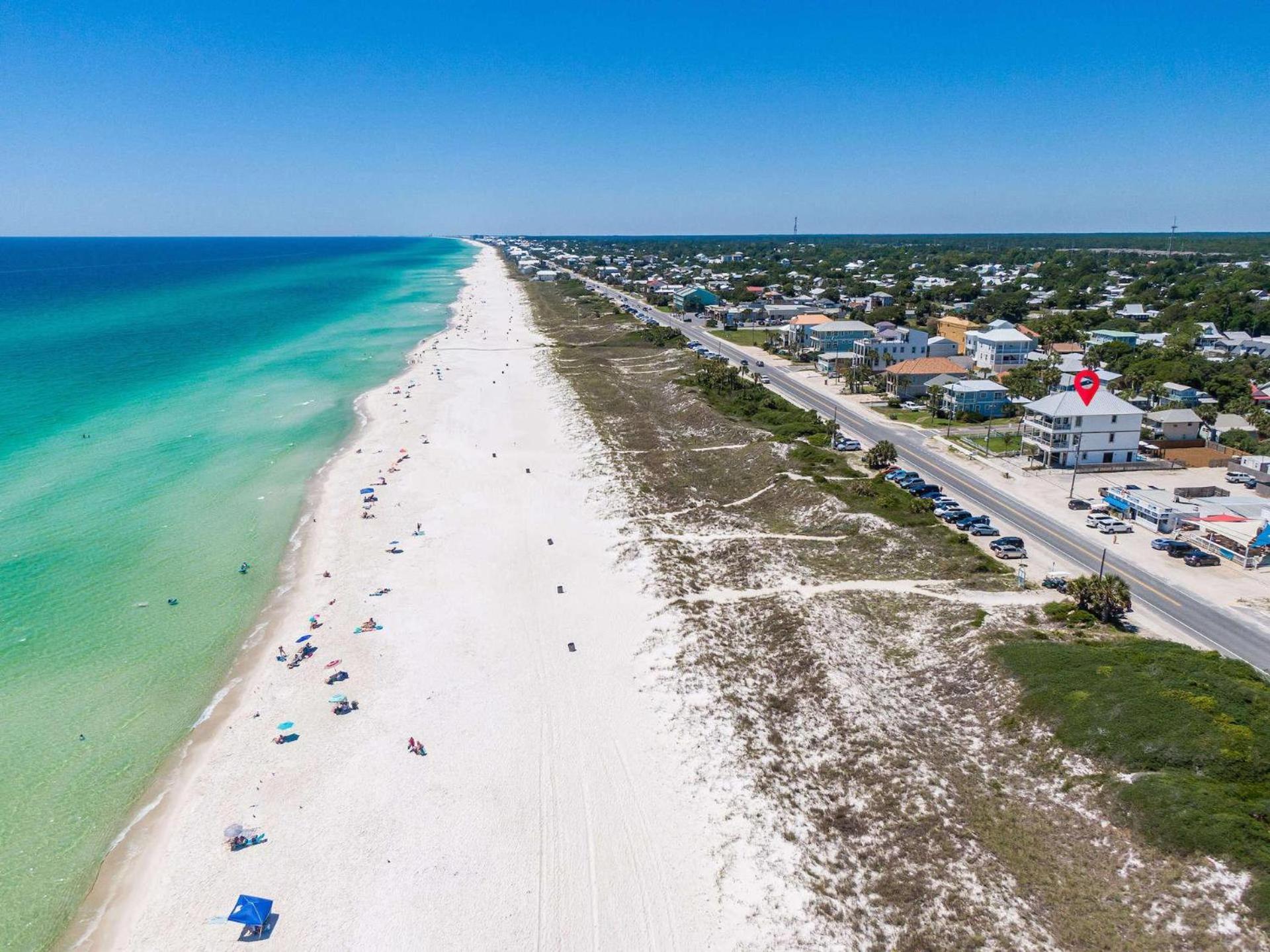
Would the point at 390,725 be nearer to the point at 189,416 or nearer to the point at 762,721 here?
the point at 762,721

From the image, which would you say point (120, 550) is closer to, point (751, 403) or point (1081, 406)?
point (751, 403)

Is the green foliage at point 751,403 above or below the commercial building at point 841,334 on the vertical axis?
below

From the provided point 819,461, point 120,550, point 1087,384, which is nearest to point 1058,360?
point 1087,384

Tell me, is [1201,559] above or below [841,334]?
below

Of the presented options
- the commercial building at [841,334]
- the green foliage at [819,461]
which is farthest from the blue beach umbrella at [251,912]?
the commercial building at [841,334]

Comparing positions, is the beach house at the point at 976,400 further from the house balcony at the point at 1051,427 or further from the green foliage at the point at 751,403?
the green foliage at the point at 751,403
